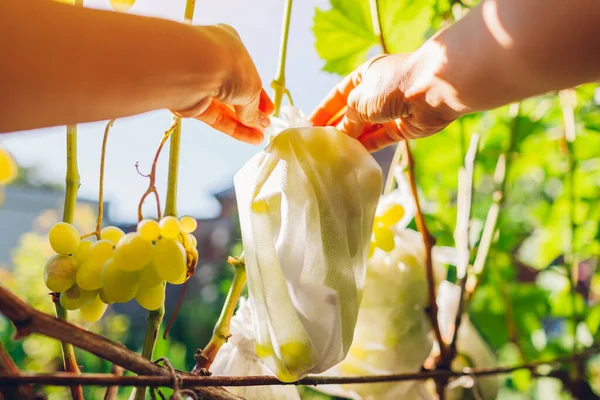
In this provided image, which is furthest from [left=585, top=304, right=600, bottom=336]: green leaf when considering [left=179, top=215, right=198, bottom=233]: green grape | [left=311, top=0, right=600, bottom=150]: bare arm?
[left=179, top=215, right=198, bottom=233]: green grape

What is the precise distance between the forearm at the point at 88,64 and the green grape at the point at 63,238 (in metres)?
0.07

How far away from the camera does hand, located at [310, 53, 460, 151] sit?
352mm

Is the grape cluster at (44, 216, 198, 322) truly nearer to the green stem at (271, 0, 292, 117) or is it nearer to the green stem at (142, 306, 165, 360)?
the green stem at (142, 306, 165, 360)

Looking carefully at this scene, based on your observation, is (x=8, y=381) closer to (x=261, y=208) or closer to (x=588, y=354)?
(x=261, y=208)

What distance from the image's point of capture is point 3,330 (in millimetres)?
1319

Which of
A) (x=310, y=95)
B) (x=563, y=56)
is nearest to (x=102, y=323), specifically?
(x=310, y=95)

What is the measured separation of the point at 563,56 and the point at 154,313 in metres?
0.30

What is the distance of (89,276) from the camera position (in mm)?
298

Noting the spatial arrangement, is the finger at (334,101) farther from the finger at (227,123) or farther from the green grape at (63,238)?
the green grape at (63,238)

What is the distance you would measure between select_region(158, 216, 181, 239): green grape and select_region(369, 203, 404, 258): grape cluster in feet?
0.64

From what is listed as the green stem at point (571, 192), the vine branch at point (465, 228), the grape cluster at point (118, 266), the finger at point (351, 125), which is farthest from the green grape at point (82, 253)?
the green stem at point (571, 192)

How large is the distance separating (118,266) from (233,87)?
0.14 m

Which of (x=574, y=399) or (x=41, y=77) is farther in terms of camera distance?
(x=574, y=399)

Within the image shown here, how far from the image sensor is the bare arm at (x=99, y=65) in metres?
0.23
